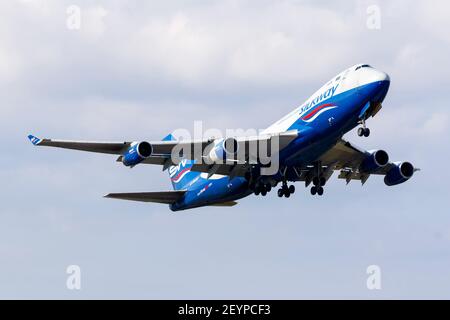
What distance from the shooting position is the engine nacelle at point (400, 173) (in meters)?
58.7

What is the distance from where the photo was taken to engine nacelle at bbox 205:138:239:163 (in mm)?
50500

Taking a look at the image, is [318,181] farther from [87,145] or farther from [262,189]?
[87,145]

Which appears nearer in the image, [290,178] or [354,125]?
[354,125]

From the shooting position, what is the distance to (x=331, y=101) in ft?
158

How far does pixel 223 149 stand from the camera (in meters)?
50.5

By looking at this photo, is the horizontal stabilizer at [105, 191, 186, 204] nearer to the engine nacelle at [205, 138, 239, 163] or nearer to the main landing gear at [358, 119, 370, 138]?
the engine nacelle at [205, 138, 239, 163]

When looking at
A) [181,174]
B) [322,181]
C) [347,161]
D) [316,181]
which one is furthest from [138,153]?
[347,161]

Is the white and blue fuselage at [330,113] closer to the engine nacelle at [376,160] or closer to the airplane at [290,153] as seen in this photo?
the airplane at [290,153]

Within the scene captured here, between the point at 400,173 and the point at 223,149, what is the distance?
549 inches

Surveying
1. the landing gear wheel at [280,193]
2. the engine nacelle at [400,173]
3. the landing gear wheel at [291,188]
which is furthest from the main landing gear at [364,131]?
the engine nacelle at [400,173]
